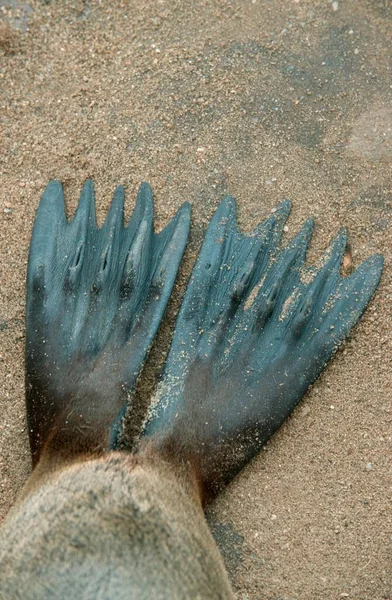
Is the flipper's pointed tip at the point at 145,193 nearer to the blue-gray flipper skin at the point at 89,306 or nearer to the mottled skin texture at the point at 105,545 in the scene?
the blue-gray flipper skin at the point at 89,306

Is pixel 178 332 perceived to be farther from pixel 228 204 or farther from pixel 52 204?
pixel 52 204

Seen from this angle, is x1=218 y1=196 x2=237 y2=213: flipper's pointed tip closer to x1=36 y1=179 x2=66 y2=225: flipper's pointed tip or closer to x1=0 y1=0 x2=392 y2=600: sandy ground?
x1=0 y1=0 x2=392 y2=600: sandy ground

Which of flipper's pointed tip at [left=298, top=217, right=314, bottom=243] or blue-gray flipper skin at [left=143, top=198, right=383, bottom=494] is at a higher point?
flipper's pointed tip at [left=298, top=217, right=314, bottom=243]

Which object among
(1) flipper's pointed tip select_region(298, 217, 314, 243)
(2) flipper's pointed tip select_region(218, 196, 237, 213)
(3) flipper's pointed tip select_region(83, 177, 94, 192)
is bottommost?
(1) flipper's pointed tip select_region(298, 217, 314, 243)

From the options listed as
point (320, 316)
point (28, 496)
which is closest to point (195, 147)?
point (320, 316)

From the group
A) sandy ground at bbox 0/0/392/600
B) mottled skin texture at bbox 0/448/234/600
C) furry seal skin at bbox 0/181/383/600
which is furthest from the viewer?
sandy ground at bbox 0/0/392/600

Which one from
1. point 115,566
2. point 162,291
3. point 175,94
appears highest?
point 175,94

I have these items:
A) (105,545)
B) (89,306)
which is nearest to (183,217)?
(89,306)

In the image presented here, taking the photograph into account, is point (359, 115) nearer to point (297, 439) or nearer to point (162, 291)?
point (162, 291)

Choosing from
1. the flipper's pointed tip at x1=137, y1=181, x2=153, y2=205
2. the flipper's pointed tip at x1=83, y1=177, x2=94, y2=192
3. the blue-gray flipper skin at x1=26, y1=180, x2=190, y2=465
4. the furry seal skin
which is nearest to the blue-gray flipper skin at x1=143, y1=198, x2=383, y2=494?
the furry seal skin
